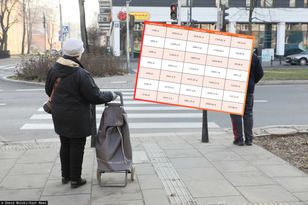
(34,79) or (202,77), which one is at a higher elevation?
(202,77)

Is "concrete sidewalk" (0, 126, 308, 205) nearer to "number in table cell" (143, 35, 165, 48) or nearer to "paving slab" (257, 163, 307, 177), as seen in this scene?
"paving slab" (257, 163, 307, 177)

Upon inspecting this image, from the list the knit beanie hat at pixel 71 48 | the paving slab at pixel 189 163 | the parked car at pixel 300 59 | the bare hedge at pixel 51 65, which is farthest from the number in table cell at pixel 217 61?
the parked car at pixel 300 59

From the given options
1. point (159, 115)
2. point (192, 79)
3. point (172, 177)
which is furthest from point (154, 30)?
point (159, 115)

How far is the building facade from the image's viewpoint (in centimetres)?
4197

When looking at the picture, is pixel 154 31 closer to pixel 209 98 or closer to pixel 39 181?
pixel 209 98

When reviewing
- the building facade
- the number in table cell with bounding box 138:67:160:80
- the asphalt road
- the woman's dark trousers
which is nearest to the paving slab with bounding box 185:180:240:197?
the woman's dark trousers

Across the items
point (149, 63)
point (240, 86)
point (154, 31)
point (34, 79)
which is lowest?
point (34, 79)

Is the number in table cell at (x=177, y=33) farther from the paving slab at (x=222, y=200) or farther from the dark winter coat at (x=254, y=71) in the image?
the paving slab at (x=222, y=200)

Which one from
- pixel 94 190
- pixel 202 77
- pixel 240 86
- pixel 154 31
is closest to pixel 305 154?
pixel 240 86

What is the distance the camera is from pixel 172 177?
17.7 ft

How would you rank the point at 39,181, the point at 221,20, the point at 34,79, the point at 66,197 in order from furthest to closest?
1. the point at 34,79
2. the point at 221,20
3. the point at 39,181
4. the point at 66,197

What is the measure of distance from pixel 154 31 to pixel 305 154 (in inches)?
118

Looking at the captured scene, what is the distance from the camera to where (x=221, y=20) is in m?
11.9

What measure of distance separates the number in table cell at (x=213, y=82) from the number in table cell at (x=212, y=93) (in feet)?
0.21
